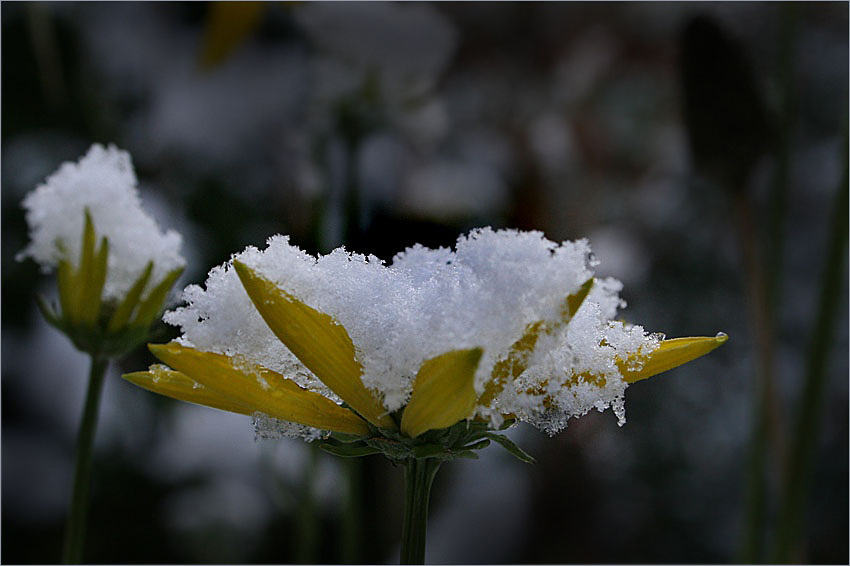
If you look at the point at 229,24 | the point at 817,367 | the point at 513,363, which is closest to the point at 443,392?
the point at 513,363

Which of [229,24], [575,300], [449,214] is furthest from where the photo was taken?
[449,214]

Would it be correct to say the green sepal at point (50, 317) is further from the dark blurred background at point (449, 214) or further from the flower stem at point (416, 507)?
the dark blurred background at point (449, 214)

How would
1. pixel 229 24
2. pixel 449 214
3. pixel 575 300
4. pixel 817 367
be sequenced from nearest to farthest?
pixel 575 300, pixel 817 367, pixel 229 24, pixel 449 214

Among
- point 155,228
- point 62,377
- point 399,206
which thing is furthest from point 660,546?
point 155,228

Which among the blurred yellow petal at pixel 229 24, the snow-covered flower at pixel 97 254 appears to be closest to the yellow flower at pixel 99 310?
the snow-covered flower at pixel 97 254

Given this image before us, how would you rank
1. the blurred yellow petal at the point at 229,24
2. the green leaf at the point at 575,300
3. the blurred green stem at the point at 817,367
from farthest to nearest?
the blurred yellow petal at the point at 229,24 → the blurred green stem at the point at 817,367 → the green leaf at the point at 575,300

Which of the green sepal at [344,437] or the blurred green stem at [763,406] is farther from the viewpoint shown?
the blurred green stem at [763,406]

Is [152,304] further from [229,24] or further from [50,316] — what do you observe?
[229,24]

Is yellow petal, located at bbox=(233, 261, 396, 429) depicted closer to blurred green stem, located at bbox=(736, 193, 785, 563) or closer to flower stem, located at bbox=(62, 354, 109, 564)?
flower stem, located at bbox=(62, 354, 109, 564)

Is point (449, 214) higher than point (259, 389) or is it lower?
higher
